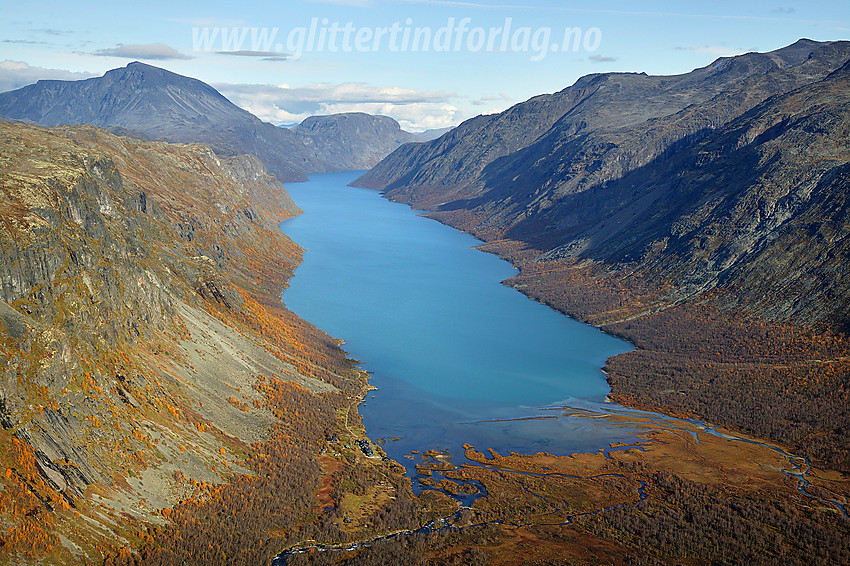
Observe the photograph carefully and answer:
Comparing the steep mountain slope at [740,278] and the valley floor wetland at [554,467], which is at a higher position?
the steep mountain slope at [740,278]

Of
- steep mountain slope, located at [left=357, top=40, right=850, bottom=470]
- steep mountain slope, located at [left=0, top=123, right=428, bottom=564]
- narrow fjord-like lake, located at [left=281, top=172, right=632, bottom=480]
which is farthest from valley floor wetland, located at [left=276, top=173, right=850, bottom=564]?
steep mountain slope, located at [left=357, top=40, right=850, bottom=470]

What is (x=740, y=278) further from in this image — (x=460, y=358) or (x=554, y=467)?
(x=554, y=467)

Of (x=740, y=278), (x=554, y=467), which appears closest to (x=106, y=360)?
(x=554, y=467)

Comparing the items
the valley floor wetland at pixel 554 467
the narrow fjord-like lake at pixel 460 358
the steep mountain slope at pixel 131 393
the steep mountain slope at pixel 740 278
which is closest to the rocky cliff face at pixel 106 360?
the steep mountain slope at pixel 131 393

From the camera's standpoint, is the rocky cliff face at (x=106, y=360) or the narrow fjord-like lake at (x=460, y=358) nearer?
the rocky cliff face at (x=106, y=360)

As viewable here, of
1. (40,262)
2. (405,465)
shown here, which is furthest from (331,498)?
(40,262)

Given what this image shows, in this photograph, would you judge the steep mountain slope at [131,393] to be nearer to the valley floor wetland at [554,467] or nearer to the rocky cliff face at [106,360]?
the rocky cliff face at [106,360]

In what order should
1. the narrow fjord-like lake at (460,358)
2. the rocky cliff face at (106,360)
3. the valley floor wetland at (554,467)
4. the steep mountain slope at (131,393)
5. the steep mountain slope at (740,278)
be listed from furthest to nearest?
1. the steep mountain slope at (740,278)
2. the narrow fjord-like lake at (460,358)
3. the valley floor wetland at (554,467)
4. the steep mountain slope at (131,393)
5. the rocky cliff face at (106,360)

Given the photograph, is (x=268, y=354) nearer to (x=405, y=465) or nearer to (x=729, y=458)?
(x=405, y=465)
